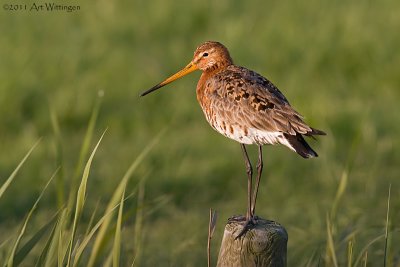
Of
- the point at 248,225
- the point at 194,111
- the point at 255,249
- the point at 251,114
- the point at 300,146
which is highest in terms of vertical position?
the point at 194,111

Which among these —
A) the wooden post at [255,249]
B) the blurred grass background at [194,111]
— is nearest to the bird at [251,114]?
the wooden post at [255,249]

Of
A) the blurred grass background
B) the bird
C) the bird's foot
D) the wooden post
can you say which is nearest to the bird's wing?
the bird

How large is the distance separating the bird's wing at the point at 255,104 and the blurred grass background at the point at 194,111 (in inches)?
43.6

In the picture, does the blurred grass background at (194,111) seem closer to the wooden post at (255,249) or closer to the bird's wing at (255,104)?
the bird's wing at (255,104)

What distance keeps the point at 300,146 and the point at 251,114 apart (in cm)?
37

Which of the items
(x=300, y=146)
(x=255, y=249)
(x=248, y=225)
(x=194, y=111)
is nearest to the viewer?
(x=255, y=249)

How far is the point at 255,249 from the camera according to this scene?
4.21 m

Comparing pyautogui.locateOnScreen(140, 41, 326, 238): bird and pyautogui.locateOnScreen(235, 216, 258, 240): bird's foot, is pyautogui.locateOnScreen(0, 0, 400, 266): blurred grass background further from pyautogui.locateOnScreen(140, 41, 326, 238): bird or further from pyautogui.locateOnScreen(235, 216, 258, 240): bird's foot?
pyautogui.locateOnScreen(235, 216, 258, 240): bird's foot

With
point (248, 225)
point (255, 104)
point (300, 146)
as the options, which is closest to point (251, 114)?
point (255, 104)

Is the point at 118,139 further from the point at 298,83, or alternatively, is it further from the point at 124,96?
Result: the point at 298,83

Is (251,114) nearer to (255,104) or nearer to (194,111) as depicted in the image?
(255,104)

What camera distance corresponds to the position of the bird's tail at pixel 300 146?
14.9 feet

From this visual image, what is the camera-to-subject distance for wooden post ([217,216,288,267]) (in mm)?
4207

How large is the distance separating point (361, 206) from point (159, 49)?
4.10 meters
